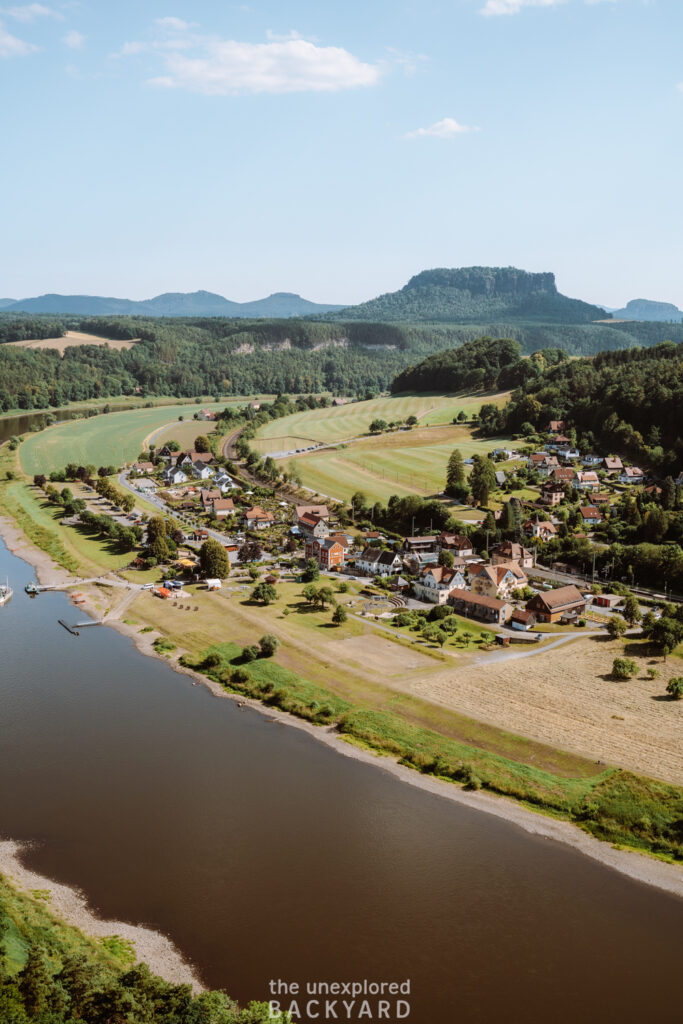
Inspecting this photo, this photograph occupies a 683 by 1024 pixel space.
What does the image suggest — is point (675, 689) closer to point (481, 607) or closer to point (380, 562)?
point (481, 607)

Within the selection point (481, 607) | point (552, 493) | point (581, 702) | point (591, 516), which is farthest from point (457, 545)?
point (581, 702)

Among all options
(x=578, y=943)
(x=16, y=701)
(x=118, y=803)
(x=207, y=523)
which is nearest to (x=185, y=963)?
(x=118, y=803)

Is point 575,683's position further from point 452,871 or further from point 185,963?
point 185,963

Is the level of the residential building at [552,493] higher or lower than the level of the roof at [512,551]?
higher

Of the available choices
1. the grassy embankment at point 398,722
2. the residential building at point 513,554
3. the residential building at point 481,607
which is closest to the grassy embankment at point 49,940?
the grassy embankment at point 398,722

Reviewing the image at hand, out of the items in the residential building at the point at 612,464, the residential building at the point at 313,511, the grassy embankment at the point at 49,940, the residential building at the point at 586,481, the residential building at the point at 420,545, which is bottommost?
the grassy embankment at the point at 49,940

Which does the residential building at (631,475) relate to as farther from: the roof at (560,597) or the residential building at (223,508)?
the residential building at (223,508)
